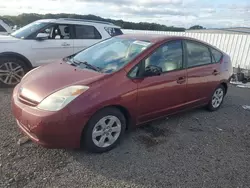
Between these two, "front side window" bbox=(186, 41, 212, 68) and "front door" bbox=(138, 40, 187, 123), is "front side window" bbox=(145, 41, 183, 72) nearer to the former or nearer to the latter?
"front door" bbox=(138, 40, 187, 123)

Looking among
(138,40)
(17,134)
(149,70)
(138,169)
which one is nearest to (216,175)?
(138,169)

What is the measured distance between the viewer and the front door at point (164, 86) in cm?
347

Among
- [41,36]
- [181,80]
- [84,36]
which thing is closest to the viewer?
[181,80]

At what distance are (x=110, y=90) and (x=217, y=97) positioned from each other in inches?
117

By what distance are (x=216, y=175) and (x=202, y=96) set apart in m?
1.97

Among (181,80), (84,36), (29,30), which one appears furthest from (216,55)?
(29,30)

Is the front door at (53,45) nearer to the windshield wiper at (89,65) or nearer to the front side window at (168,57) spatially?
the windshield wiper at (89,65)

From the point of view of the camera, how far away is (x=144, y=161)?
10.1 feet

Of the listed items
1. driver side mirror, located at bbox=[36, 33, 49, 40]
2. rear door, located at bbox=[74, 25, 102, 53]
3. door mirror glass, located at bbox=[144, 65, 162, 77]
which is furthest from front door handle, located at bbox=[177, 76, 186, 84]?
driver side mirror, located at bbox=[36, 33, 49, 40]

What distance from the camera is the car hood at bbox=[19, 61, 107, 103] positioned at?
296cm

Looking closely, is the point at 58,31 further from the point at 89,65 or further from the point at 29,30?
the point at 89,65

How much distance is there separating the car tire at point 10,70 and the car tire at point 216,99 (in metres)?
4.45

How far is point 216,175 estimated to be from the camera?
290cm

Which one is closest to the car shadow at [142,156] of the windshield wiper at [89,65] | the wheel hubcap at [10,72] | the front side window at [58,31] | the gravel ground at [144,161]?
the gravel ground at [144,161]
